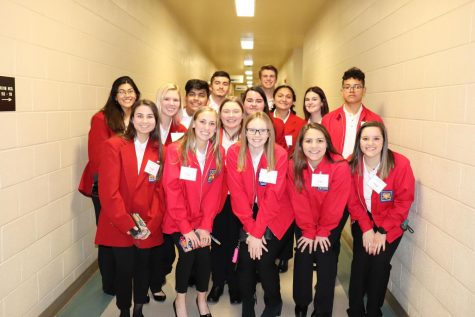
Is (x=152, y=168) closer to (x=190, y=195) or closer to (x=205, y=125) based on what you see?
(x=190, y=195)

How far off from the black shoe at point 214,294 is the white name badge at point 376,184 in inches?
53.6

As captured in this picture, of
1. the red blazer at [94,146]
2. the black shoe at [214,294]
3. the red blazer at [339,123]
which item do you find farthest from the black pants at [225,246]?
the red blazer at [339,123]

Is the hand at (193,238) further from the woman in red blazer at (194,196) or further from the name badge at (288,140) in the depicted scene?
the name badge at (288,140)

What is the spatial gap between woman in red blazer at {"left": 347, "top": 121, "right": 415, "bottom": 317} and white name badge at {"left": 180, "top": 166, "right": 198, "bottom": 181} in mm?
1064

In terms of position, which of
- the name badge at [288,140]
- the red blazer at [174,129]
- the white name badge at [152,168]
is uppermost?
the red blazer at [174,129]

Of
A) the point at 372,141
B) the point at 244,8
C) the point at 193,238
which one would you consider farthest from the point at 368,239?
the point at 244,8

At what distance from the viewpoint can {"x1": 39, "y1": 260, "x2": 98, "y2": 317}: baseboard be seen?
2612 millimetres

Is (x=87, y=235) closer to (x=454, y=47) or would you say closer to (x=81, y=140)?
(x=81, y=140)

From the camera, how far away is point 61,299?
9.07 ft

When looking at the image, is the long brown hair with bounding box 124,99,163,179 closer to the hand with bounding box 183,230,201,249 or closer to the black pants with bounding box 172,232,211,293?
the hand with bounding box 183,230,201,249

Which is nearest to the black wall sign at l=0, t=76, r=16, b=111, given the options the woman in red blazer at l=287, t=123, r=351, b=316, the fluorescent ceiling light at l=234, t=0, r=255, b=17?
the woman in red blazer at l=287, t=123, r=351, b=316

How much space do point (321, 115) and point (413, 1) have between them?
49.3 inches

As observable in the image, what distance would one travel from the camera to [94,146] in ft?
9.16

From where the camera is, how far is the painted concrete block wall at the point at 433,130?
193 cm
